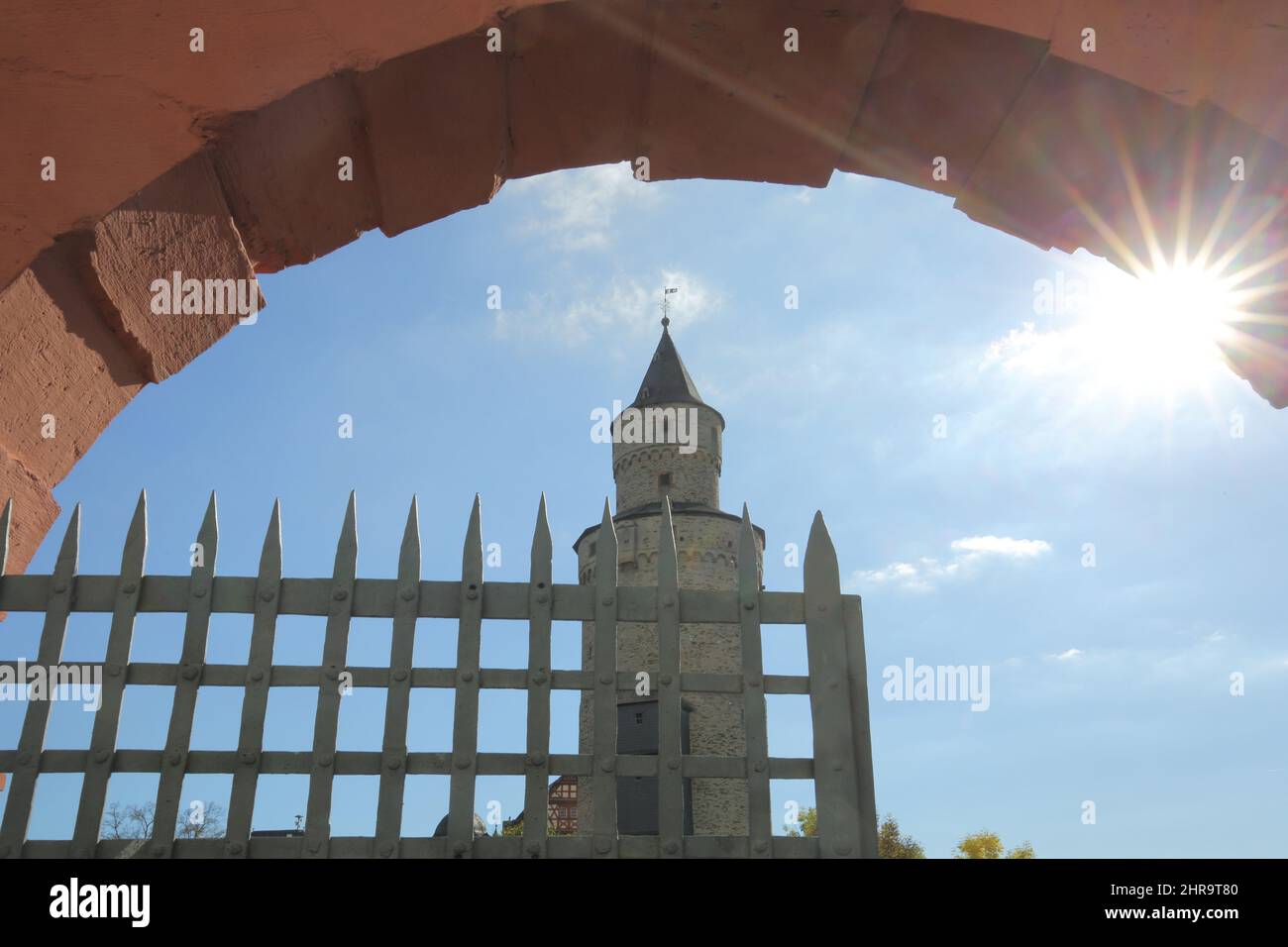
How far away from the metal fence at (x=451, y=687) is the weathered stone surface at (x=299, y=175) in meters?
0.79

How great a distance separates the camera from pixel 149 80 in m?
2.23

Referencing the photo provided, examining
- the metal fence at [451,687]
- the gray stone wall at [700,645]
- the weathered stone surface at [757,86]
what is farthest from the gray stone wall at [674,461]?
the metal fence at [451,687]

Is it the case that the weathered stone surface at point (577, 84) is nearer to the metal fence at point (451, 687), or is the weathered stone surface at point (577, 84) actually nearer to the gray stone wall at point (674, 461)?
the metal fence at point (451, 687)

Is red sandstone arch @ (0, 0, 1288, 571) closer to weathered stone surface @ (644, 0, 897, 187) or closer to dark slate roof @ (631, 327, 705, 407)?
weathered stone surface @ (644, 0, 897, 187)

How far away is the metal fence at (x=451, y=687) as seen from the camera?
2244 millimetres

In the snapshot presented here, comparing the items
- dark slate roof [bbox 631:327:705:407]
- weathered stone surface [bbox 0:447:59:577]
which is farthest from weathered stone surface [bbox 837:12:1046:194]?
dark slate roof [bbox 631:327:705:407]

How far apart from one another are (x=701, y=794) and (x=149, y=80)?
21.3m

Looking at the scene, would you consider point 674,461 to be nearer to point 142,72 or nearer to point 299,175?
point 299,175

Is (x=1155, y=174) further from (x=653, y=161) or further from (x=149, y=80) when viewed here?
(x=149, y=80)

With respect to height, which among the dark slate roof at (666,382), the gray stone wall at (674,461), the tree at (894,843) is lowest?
the tree at (894,843)

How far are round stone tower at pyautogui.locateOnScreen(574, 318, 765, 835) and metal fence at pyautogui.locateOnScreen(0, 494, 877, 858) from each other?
15979 mm
